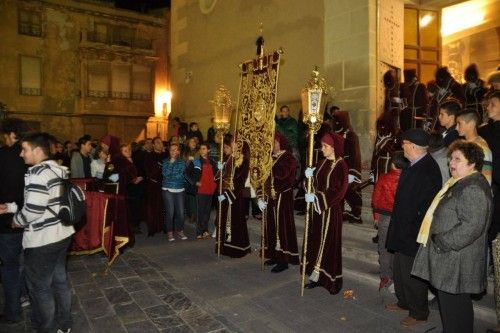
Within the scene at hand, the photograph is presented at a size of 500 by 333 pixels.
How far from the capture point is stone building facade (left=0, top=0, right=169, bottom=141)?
77.0 ft

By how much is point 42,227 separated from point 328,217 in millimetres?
3460

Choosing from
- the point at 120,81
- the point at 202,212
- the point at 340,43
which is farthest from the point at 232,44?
the point at 120,81

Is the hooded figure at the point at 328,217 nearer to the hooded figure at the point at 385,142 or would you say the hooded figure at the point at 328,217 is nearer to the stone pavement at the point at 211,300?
the stone pavement at the point at 211,300

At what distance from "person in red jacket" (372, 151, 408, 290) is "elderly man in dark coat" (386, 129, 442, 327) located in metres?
0.59

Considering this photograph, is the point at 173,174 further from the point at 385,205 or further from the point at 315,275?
the point at 385,205

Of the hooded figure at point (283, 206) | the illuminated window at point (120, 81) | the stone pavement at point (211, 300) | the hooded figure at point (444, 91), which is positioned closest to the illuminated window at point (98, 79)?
the illuminated window at point (120, 81)

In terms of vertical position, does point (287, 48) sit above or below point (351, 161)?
above

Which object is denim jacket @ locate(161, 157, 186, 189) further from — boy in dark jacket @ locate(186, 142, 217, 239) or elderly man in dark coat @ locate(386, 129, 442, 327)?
elderly man in dark coat @ locate(386, 129, 442, 327)

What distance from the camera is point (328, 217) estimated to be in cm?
530

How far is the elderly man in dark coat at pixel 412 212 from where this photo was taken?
4.09m

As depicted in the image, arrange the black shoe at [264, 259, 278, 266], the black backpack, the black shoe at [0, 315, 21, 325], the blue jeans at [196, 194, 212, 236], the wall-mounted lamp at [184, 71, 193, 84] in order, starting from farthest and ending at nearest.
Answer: the wall-mounted lamp at [184, 71, 193, 84] → the blue jeans at [196, 194, 212, 236] → the black shoe at [264, 259, 278, 266] → the black shoe at [0, 315, 21, 325] → the black backpack

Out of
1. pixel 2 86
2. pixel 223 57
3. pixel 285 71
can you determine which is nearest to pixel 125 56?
pixel 2 86

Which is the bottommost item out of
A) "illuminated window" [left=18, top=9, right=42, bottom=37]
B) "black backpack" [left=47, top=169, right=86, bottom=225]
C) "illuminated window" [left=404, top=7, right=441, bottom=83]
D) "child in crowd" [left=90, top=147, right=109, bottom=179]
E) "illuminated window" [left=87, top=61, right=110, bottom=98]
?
"black backpack" [left=47, top=169, right=86, bottom=225]

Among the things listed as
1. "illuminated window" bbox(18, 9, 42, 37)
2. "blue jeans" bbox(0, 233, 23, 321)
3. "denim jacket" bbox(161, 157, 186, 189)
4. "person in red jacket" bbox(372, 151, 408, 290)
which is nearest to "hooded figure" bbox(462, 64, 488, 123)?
"person in red jacket" bbox(372, 151, 408, 290)
